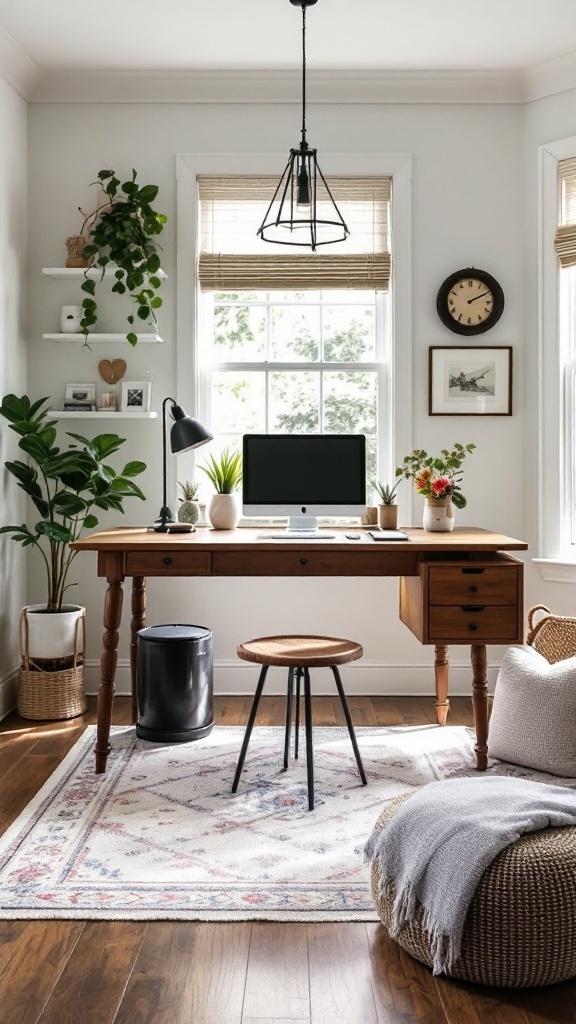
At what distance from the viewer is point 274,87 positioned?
4.23m

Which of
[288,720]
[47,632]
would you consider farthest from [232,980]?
[47,632]

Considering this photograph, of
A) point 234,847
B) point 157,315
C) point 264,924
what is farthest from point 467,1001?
point 157,315

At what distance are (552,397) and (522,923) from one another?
9.08ft

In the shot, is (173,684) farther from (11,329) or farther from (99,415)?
(11,329)

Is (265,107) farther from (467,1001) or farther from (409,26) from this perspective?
(467,1001)

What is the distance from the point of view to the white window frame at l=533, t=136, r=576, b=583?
4188mm

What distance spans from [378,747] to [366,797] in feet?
1.85

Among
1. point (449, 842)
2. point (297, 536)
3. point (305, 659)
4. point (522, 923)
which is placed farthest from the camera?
point (297, 536)

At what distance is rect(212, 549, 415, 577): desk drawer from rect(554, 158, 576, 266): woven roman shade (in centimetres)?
172

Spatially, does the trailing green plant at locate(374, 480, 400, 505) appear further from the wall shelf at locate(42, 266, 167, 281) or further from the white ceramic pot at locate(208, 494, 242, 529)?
the wall shelf at locate(42, 266, 167, 281)

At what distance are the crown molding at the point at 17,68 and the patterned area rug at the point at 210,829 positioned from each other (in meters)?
2.81

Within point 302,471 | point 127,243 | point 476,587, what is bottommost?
point 476,587

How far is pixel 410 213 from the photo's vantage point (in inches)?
169

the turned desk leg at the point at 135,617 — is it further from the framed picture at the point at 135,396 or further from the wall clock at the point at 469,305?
the wall clock at the point at 469,305
